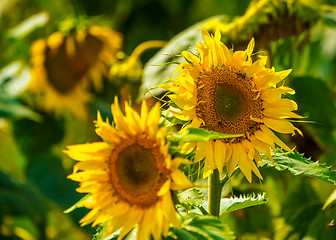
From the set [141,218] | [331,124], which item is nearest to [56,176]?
[331,124]

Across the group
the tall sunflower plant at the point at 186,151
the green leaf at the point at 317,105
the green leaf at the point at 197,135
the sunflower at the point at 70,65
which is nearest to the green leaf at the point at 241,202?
the tall sunflower plant at the point at 186,151

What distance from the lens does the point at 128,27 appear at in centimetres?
177

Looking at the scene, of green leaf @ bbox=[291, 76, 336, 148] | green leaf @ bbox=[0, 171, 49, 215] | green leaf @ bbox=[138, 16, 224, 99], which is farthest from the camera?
green leaf @ bbox=[0, 171, 49, 215]

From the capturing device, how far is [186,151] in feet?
1.64

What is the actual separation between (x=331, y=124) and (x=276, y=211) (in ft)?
0.61

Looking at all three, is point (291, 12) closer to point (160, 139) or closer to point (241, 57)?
point (241, 57)

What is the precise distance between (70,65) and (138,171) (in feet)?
3.07

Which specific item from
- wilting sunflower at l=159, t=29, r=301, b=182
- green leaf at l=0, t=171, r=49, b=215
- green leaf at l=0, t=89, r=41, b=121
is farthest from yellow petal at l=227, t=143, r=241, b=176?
green leaf at l=0, t=171, r=49, b=215

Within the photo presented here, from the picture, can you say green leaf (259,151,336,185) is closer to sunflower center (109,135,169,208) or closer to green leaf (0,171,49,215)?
sunflower center (109,135,169,208)

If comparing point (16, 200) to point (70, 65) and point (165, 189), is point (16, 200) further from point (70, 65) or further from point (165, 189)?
point (165, 189)

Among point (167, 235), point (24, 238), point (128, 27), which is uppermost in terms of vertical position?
point (128, 27)

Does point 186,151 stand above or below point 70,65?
below

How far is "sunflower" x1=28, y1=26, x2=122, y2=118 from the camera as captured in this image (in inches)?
51.7

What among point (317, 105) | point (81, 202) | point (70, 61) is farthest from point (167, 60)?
point (70, 61)
